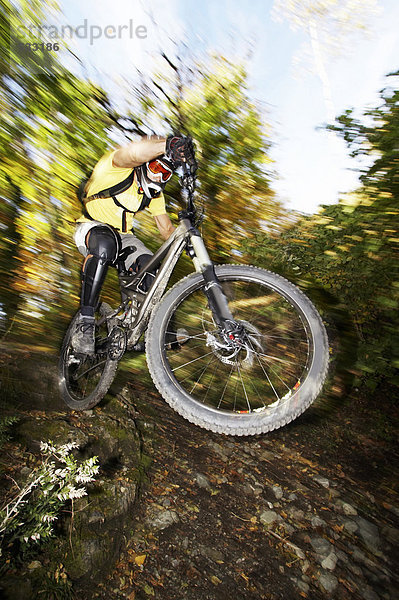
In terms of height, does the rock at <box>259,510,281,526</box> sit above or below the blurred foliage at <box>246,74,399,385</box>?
below

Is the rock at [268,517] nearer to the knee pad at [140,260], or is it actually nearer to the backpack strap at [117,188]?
the knee pad at [140,260]

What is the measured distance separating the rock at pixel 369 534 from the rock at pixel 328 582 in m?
0.56

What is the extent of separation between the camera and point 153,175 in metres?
2.28

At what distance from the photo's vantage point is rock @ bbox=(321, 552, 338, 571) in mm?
2135

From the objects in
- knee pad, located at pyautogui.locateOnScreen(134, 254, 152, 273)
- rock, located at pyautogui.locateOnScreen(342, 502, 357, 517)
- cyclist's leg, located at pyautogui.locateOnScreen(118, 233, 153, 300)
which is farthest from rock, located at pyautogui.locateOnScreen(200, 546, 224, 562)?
knee pad, located at pyautogui.locateOnScreen(134, 254, 152, 273)

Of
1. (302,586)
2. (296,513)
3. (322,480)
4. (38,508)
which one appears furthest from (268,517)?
(38,508)

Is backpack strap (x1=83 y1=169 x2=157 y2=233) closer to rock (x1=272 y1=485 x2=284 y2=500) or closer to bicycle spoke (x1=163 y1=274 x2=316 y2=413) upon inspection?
bicycle spoke (x1=163 y1=274 x2=316 y2=413)

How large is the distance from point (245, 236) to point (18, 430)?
382 centimetres

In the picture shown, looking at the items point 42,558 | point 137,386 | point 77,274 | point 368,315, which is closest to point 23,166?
point 77,274

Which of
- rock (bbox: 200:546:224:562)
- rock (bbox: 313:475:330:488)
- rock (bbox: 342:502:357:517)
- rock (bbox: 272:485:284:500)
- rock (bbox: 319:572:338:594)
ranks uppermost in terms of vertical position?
rock (bbox: 200:546:224:562)

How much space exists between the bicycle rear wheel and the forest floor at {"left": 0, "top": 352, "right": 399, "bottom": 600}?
16 cm

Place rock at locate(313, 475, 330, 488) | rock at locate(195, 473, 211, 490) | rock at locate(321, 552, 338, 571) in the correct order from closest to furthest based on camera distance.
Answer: rock at locate(321, 552, 338, 571) → rock at locate(195, 473, 211, 490) → rock at locate(313, 475, 330, 488)

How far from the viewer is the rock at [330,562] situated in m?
2.13

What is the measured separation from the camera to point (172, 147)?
177 centimetres
